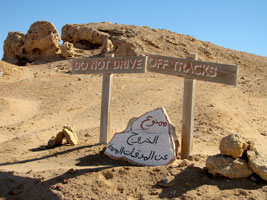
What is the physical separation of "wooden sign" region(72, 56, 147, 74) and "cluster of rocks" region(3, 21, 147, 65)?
12.3 metres

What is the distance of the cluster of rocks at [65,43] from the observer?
20091 millimetres

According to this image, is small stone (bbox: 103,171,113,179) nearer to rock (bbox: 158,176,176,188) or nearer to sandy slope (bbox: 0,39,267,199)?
sandy slope (bbox: 0,39,267,199)

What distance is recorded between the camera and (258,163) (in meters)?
3.81

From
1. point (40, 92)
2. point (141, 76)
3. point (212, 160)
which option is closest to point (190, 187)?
point (212, 160)

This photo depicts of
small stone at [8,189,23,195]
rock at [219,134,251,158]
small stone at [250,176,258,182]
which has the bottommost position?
small stone at [8,189,23,195]

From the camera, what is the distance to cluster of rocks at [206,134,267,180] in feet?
12.6

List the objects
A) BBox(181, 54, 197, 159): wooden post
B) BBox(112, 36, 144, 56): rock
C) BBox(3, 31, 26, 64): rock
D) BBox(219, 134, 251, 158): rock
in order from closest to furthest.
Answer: BBox(219, 134, 251, 158): rock < BBox(181, 54, 197, 159): wooden post < BBox(112, 36, 144, 56): rock < BBox(3, 31, 26, 64): rock

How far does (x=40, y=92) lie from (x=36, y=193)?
10.4 metres

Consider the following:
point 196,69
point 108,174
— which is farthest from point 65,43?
point 108,174

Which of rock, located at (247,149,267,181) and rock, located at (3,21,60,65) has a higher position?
rock, located at (3,21,60,65)

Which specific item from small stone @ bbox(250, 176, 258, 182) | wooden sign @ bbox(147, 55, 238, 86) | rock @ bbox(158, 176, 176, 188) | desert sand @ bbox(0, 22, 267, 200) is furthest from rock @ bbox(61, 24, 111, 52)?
small stone @ bbox(250, 176, 258, 182)

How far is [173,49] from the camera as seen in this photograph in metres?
22.2

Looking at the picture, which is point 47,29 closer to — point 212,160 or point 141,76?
point 141,76

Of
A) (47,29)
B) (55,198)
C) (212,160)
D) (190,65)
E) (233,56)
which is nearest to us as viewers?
(55,198)
